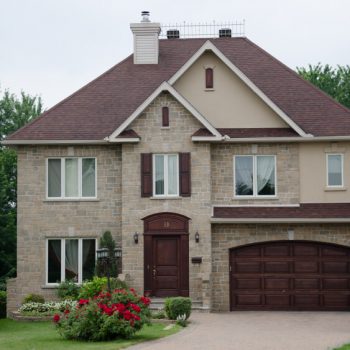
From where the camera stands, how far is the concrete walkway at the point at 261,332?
65.6ft

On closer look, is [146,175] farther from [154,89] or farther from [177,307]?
[177,307]

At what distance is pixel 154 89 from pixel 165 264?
7066 mm

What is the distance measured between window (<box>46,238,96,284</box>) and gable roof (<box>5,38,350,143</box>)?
3839 millimetres

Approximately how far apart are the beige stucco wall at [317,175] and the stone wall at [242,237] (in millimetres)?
1091

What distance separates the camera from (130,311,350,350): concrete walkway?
19984 millimetres

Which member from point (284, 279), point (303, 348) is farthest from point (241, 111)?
point (303, 348)

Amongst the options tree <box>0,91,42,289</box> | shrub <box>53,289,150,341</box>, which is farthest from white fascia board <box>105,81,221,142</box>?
tree <box>0,91,42,289</box>

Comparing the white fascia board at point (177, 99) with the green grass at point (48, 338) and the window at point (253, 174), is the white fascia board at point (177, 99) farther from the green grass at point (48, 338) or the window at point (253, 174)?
the green grass at point (48, 338)

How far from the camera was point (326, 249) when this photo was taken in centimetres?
3053

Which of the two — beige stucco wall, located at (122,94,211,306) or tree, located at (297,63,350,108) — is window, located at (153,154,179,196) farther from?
tree, located at (297,63,350,108)

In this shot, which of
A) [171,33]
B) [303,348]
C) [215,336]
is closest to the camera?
[303,348]

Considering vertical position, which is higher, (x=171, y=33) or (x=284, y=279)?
(x=171, y=33)

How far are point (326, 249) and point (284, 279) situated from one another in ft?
6.04

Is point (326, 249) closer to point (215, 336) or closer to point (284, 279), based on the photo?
point (284, 279)
